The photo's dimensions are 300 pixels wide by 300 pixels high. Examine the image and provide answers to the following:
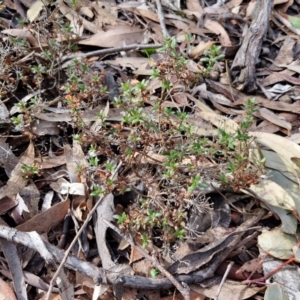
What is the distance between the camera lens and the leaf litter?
1.93 m

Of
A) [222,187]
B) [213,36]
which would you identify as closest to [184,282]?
[222,187]

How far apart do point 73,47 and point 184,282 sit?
4.28ft

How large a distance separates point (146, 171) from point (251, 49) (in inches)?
37.2

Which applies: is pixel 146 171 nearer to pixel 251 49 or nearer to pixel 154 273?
pixel 154 273

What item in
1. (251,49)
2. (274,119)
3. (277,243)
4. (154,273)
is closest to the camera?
(154,273)

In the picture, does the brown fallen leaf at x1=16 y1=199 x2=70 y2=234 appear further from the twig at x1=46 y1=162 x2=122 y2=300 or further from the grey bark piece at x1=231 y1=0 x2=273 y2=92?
the grey bark piece at x1=231 y1=0 x2=273 y2=92

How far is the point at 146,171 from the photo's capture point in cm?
212

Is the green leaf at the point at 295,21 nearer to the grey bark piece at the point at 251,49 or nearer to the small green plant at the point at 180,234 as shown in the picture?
the grey bark piece at the point at 251,49

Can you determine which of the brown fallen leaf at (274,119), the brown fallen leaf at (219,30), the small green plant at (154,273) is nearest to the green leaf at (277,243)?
the small green plant at (154,273)

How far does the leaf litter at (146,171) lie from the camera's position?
6.34ft

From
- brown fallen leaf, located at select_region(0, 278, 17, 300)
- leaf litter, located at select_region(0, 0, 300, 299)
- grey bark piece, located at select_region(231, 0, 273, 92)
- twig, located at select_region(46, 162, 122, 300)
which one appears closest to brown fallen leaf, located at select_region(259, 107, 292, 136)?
leaf litter, located at select_region(0, 0, 300, 299)

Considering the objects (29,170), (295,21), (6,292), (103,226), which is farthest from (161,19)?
(6,292)

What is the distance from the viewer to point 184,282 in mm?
1907

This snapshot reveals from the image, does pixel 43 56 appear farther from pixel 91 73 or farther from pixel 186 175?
pixel 186 175
